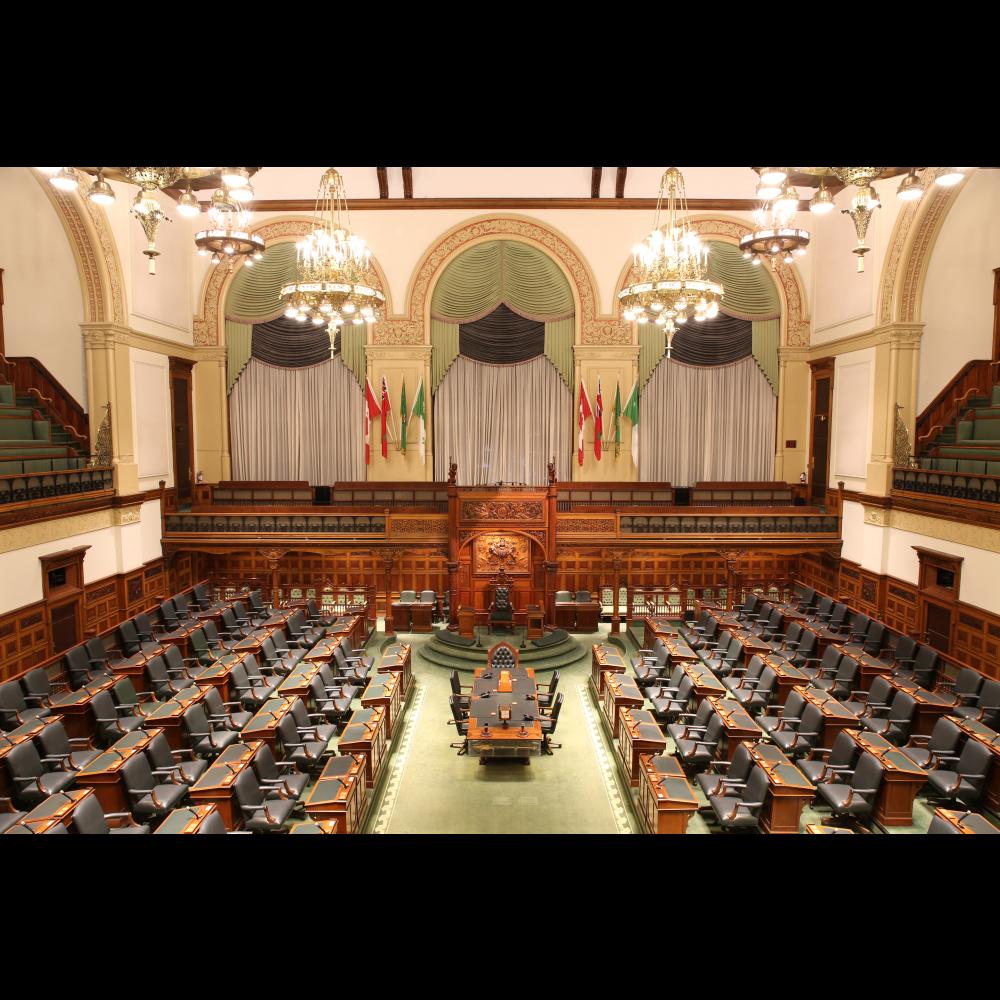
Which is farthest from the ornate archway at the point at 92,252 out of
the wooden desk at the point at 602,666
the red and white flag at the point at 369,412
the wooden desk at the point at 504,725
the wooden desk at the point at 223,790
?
the wooden desk at the point at 602,666

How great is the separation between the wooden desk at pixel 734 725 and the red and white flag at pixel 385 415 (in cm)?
1113

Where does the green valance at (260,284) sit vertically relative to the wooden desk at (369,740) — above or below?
above

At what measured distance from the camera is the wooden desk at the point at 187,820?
5574 millimetres

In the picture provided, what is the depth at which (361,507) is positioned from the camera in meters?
16.0

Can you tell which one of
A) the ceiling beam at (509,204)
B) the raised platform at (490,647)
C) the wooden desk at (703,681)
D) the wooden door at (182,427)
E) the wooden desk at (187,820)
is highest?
the ceiling beam at (509,204)

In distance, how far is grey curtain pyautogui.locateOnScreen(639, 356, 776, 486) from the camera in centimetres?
1780

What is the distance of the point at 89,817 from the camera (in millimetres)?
5766

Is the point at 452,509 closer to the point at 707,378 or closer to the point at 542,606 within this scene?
the point at 542,606

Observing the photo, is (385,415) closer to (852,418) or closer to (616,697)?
(616,697)

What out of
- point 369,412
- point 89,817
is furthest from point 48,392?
point 89,817

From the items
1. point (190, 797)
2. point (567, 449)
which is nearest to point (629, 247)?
point (567, 449)

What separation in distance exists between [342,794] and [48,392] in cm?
1059

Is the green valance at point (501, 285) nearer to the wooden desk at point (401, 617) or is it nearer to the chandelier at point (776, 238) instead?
the wooden desk at point (401, 617)

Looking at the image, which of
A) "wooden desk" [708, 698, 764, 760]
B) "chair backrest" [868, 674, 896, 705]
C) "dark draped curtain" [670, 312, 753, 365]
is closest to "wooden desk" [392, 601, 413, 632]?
"wooden desk" [708, 698, 764, 760]
